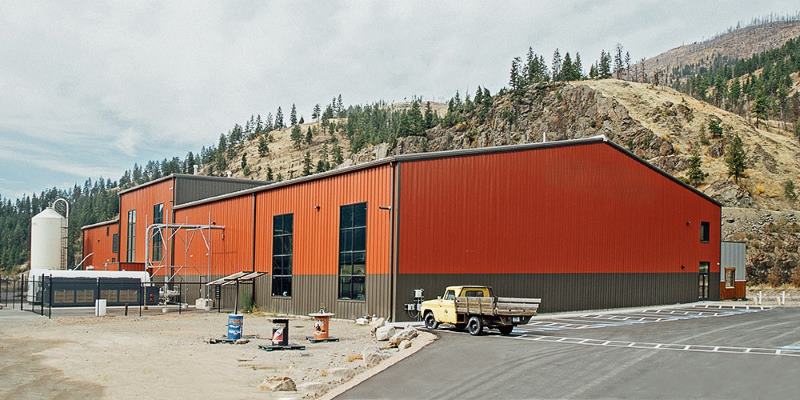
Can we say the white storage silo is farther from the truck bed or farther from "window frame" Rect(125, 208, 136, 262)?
the truck bed

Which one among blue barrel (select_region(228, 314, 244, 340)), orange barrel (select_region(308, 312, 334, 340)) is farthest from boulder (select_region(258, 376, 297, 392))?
blue barrel (select_region(228, 314, 244, 340))

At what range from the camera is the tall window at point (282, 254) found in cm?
4300

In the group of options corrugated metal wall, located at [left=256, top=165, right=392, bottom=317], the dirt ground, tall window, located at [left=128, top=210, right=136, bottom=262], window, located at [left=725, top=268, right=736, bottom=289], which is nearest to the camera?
the dirt ground

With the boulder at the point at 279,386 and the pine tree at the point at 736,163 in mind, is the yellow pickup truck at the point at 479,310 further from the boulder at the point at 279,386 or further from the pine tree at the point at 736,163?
the pine tree at the point at 736,163

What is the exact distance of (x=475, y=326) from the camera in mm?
27188

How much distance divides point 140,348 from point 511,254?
1968 centimetres

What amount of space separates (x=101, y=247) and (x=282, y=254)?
4311cm

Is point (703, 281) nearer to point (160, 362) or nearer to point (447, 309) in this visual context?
point (447, 309)

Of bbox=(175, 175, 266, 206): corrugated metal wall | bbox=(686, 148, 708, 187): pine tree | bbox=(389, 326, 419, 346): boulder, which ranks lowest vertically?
bbox=(389, 326, 419, 346): boulder

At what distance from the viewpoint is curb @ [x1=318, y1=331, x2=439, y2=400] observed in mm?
15766

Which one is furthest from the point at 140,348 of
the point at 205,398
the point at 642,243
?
the point at 642,243

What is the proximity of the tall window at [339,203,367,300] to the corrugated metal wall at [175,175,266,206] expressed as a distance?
90.1 ft

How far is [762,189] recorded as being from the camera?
92062 millimetres

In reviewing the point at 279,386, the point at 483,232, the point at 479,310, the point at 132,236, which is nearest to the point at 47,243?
the point at 132,236
